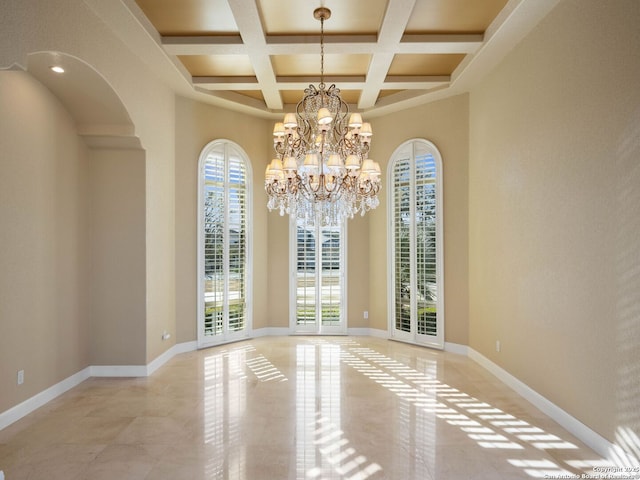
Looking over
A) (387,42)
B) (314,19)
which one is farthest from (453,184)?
(314,19)

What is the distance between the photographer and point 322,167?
167 inches

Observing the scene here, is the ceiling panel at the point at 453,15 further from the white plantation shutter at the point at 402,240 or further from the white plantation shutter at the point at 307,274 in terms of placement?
the white plantation shutter at the point at 307,274

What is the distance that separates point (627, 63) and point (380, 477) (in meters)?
3.25

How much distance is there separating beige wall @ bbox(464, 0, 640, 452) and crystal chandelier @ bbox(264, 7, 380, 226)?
158 cm

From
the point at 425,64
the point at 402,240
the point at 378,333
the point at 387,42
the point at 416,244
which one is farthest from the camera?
the point at 378,333

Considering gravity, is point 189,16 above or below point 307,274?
above

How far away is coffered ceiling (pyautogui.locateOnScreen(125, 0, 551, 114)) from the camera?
13.1 ft

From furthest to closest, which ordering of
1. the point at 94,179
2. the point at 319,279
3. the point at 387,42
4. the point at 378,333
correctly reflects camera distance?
the point at 319,279, the point at 378,333, the point at 94,179, the point at 387,42

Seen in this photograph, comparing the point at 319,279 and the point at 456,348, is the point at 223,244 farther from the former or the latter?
the point at 456,348

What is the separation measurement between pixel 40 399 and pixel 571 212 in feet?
17.0

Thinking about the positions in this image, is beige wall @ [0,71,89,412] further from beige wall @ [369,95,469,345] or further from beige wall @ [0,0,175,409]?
beige wall @ [369,95,469,345]

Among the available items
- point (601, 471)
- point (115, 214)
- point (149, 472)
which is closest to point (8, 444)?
point (149, 472)

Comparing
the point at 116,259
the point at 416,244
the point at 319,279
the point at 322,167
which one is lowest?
the point at 319,279

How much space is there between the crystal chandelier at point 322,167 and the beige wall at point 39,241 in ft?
7.25
